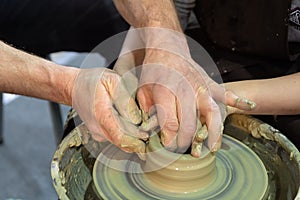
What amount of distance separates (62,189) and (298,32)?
3.04 ft

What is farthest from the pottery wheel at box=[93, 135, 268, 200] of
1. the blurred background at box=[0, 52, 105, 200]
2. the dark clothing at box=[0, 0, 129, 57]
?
the blurred background at box=[0, 52, 105, 200]

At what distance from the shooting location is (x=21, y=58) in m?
1.38

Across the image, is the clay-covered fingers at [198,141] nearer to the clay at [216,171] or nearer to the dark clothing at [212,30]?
the clay at [216,171]

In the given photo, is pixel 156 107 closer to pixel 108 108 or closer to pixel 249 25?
pixel 108 108

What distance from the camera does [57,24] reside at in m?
2.07

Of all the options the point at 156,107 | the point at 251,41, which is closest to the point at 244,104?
the point at 156,107

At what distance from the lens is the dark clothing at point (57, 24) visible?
202cm

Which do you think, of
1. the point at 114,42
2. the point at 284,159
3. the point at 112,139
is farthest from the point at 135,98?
the point at 114,42

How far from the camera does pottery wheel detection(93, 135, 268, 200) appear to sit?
4.25ft

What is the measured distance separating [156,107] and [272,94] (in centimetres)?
43

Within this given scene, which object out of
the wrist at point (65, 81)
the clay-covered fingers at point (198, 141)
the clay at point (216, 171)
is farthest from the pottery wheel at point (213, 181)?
the wrist at point (65, 81)

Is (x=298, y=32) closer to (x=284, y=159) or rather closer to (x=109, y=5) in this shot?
(x=284, y=159)

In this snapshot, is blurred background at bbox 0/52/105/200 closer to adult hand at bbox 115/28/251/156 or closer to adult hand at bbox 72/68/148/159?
adult hand at bbox 115/28/251/156

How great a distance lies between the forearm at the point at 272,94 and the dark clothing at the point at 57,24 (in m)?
0.76
